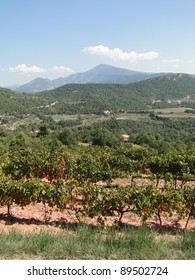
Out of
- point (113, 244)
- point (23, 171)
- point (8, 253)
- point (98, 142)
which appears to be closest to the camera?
point (8, 253)

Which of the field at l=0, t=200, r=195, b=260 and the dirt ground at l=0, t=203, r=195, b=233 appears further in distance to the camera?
the dirt ground at l=0, t=203, r=195, b=233

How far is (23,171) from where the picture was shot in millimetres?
16031

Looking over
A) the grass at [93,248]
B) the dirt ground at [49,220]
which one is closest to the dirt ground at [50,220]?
the dirt ground at [49,220]

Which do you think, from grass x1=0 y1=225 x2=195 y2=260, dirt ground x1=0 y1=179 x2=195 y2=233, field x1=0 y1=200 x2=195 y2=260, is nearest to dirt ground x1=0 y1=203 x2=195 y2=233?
dirt ground x1=0 y1=179 x2=195 y2=233

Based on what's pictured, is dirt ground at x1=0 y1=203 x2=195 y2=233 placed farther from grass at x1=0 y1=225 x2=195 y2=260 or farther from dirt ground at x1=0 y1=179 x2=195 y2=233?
grass at x1=0 y1=225 x2=195 y2=260

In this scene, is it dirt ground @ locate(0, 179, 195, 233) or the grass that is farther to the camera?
dirt ground @ locate(0, 179, 195, 233)

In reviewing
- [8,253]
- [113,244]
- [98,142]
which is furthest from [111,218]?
[98,142]

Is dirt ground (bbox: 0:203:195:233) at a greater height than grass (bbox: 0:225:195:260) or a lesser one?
lesser

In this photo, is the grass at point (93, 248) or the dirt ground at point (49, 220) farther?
the dirt ground at point (49, 220)

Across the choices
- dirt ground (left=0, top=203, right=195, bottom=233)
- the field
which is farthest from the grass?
dirt ground (left=0, top=203, right=195, bottom=233)

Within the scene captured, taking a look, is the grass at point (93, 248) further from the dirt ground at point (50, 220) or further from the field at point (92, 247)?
the dirt ground at point (50, 220)
